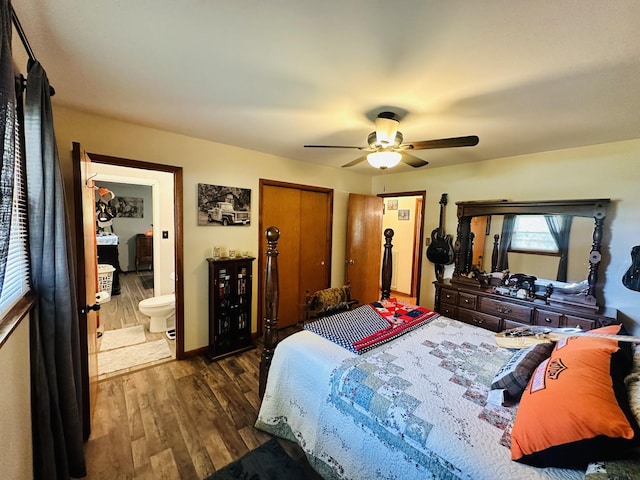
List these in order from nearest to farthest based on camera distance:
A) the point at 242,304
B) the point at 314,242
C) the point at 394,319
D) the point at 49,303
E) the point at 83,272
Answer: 1. the point at 49,303
2. the point at 83,272
3. the point at 394,319
4. the point at 242,304
5. the point at 314,242

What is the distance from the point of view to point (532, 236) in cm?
296

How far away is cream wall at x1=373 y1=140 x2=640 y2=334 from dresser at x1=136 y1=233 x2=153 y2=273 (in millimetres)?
6980

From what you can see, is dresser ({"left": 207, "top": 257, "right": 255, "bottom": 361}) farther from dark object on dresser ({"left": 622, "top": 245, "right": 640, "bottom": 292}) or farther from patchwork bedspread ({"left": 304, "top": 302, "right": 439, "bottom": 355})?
dark object on dresser ({"left": 622, "top": 245, "right": 640, "bottom": 292})

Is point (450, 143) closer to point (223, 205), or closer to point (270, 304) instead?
point (270, 304)

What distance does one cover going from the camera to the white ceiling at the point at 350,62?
3.45 ft

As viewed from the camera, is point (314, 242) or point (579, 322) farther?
point (314, 242)

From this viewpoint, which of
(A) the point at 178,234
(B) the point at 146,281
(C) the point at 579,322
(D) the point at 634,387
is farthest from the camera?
(B) the point at 146,281

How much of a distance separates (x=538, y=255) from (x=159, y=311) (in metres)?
4.49

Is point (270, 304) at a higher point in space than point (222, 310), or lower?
higher

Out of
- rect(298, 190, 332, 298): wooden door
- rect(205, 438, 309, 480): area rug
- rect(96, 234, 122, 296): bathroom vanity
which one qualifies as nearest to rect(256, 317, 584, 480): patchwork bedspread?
rect(205, 438, 309, 480): area rug

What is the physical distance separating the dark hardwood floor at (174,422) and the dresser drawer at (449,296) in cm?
229

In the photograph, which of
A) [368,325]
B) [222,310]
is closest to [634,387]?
[368,325]

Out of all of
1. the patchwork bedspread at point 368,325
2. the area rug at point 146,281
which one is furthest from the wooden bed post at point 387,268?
the area rug at point 146,281

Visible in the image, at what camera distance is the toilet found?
3344 millimetres
